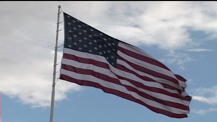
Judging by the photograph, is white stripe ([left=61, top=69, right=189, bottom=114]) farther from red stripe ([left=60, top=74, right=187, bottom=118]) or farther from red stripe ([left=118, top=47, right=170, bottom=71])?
red stripe ([left=118, top=47, right=170, bottom=71])

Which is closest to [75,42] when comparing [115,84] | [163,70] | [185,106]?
[115,84]

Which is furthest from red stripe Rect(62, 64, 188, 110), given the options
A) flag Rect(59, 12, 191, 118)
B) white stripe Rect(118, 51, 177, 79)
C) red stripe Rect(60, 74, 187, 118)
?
white stripe Rect(118, 51, 177, 79)

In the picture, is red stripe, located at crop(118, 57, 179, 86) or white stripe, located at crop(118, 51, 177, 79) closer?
red stripe, located at crop(118, 57, 179, 86)

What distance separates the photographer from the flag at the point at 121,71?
27.3 m

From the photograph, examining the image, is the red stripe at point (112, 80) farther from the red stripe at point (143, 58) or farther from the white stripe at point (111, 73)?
the red stripe at point (143, 58)

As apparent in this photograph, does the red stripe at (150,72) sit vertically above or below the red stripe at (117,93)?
above

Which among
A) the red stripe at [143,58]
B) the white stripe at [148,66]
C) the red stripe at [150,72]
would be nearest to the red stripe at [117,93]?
the red stripe at [150,72]

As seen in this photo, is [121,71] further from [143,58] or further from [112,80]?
[143,58]

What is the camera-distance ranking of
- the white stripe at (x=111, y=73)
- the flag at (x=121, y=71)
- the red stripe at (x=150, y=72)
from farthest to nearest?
the red stripe at (x=150, y=72), the flag at (x=121, y=71), the white stripe at (x=111, y=73)

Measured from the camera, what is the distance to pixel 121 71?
28.4 metres

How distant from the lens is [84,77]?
26938 mm

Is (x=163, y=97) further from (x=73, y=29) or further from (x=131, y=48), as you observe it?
(x=73, y=29)

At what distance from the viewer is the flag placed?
2733cm

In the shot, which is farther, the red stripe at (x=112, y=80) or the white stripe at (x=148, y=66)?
the white stripe at (x=148, y=66)
